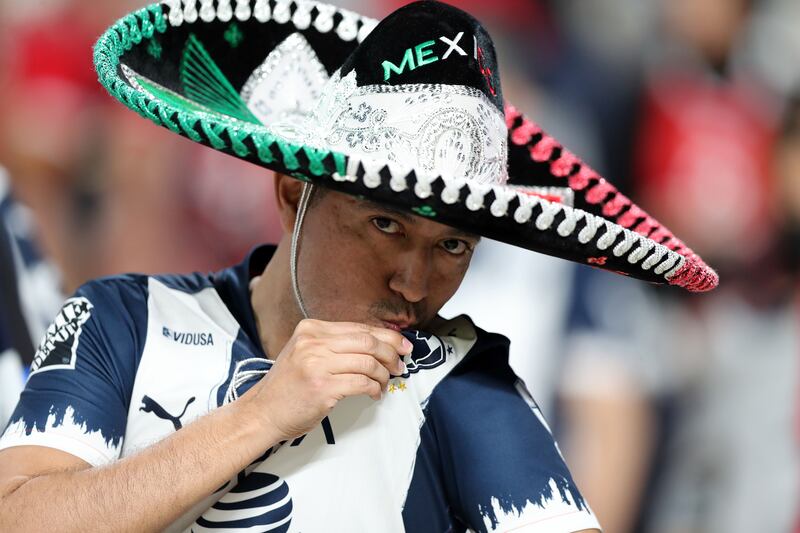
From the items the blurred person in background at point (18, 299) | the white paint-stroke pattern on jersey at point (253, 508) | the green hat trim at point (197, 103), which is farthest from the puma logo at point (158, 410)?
the blurred person in background at point (18, 299)

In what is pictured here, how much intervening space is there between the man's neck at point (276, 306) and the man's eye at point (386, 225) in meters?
0.21

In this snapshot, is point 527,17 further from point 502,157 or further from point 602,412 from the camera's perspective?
point 502,157

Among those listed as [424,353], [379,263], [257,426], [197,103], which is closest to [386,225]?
[379,263]

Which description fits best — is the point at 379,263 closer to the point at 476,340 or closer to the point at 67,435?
the point at 476,340

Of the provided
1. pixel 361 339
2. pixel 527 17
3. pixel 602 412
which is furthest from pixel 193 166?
pixel 361 339

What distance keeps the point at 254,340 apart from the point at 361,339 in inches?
12.2

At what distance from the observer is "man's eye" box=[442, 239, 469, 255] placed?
4.18ft

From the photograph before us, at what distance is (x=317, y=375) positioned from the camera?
1.13 meters

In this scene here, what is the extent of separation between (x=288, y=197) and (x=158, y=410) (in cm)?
35

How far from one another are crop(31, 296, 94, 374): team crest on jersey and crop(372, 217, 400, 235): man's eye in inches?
16.0

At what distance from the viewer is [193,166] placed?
8.91ft

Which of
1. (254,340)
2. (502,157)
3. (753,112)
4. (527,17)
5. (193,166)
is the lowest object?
(254,340)

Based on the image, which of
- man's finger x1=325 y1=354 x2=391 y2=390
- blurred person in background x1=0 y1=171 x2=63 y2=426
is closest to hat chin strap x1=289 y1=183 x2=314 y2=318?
man's finger x1=325 y1=354 x2=391 y2=390

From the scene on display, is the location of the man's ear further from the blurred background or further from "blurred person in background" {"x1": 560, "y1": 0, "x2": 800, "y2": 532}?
"blurred person in background" {"x1": 560, "y1": 0, "x2": 800, "y2": 532}
